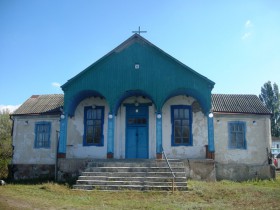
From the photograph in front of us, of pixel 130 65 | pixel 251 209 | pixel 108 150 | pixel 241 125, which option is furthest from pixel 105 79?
pixel 251 209

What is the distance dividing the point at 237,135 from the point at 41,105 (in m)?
12.2

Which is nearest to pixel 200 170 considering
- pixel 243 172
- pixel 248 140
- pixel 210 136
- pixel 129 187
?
pixel 210 136

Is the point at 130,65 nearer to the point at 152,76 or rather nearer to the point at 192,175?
the point at 152,76

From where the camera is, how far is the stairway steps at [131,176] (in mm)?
12875

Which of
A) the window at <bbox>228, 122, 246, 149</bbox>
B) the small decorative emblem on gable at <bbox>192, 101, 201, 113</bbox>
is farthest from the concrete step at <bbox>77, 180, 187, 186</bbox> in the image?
the window at <bbox>228, 122, 246, 149</bbox>

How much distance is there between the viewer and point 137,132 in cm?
1781

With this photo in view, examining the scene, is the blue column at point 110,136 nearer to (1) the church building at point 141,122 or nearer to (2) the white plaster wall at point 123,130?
(1) the church building at point 141,122

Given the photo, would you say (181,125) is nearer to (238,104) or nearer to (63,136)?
(238,104)

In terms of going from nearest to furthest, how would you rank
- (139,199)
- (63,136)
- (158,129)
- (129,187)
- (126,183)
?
(139,199), (129,187), (126,183), (158,129), (63,136)

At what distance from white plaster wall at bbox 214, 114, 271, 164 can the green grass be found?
5.03 meters

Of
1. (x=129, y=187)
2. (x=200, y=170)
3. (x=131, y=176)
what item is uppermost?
(x=200, y=170)

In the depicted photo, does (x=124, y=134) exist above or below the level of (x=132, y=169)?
above

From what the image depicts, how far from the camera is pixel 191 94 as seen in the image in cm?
1738

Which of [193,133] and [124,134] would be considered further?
[124,134]
